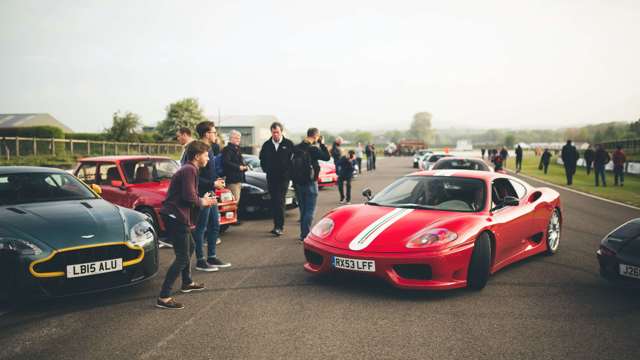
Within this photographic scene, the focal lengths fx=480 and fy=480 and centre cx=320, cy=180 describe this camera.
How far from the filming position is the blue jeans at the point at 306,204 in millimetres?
7840

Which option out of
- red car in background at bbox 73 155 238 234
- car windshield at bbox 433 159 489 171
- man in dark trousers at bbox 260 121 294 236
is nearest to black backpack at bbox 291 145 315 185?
man in dark trousers at bbox 260 121 294 236

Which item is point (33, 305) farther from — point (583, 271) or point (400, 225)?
point (583, 271)

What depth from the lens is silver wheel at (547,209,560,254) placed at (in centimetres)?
674

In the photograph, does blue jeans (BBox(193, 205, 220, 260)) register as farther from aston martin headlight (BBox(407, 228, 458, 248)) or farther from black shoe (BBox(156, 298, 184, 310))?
aston martin headlight (BBox(407, 228, 458, 248))

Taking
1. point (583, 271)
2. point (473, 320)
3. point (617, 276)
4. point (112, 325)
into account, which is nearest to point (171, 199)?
point (112, 325)

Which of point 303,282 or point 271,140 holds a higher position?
point 271,140

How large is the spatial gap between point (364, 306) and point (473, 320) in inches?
38.8

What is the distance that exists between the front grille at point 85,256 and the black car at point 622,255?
190 inches

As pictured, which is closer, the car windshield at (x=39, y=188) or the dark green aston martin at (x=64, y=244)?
the dark green aston martin at (x=64, y=244)

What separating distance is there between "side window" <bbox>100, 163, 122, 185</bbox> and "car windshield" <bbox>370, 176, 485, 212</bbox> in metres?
4.78

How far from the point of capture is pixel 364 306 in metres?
4.54

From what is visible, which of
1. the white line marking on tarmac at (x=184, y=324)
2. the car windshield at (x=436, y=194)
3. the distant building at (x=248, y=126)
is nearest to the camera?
the white line marking on tarmac at (x=184, y=324)

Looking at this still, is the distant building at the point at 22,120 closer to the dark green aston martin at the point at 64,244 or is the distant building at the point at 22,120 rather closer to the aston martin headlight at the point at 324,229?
the dark green aston martin at the point at 64,244

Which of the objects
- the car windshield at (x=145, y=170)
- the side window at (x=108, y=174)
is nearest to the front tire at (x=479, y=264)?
the car windshield at (x=145, y=170)
